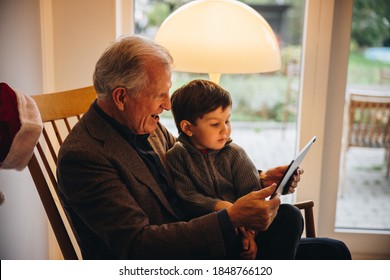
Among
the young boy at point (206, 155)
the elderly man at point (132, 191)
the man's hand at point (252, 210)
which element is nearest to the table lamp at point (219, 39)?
the young boy at point (206, 155)

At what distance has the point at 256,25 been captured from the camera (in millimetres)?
1478

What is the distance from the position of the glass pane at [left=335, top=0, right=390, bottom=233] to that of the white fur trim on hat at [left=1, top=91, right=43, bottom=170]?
1.43 m

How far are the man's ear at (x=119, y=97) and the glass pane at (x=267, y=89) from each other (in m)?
0.92

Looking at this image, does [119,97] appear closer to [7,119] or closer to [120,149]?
[120,149]

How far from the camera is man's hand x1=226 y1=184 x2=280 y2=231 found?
3.74 feet

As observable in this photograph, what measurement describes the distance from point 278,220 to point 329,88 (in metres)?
0.87

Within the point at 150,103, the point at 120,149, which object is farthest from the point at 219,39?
the point at 120,149

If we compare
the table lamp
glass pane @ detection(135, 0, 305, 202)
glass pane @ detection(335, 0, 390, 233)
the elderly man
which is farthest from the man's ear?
glass pane @ detection(335, 0, 390, 233)

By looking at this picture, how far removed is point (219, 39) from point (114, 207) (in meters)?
0.66

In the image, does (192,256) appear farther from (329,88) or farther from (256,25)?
(329,88)

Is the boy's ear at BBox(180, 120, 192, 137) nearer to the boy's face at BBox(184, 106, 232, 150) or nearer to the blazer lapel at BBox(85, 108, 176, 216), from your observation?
the boy's face at BBox(184, 106, 232, 150)

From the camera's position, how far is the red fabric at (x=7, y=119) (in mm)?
1084

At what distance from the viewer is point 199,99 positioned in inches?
53.2
